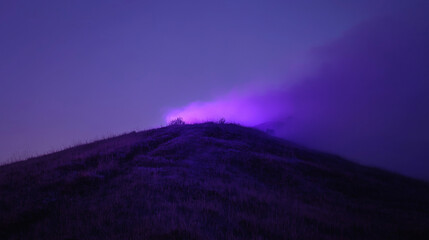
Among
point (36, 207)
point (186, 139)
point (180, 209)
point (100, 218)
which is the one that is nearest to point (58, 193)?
point (36, 207)

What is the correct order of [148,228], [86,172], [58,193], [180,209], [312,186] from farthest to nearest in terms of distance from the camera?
[312,186] < [86,172] < [58,193] < [180,209] < [148,228]

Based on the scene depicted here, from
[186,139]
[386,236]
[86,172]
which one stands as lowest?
[386,236]

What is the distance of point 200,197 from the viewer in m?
16.4

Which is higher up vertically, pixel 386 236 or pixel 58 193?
pixel 58 193

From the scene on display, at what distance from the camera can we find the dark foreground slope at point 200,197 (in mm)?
12875

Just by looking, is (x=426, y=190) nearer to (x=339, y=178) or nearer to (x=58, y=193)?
(x=339, y=178)

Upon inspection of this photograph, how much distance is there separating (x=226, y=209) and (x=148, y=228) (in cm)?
420

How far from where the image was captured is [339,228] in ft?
50.1

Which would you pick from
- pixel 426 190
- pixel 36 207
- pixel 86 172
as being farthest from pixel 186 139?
pixel 426 190

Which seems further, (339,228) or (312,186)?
(312,186)

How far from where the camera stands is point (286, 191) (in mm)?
20781

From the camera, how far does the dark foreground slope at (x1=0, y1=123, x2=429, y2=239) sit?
12.9 m

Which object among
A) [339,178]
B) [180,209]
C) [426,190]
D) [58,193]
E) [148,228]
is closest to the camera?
[148,228]

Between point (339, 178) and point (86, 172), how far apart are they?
57.2ft
